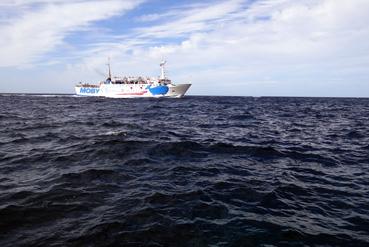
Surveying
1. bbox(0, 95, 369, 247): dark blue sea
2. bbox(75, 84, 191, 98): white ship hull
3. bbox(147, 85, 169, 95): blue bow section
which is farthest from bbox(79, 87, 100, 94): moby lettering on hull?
bbox(0, 95, 369, 247): dark blue sea

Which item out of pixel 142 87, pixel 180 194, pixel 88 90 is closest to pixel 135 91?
pixel 142 87

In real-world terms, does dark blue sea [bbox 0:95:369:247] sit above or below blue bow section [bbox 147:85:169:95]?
below

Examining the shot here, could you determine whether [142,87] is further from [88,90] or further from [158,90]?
[88,90]

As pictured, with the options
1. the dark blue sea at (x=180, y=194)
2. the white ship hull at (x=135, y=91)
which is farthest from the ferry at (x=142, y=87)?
the dark blue sea at (x=180, y=194)

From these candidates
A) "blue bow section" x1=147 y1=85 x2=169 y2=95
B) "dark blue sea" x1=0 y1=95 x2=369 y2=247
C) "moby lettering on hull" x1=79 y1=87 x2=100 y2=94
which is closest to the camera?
"dark blue sea" x1=0 y1=95 x2=369 y2=247

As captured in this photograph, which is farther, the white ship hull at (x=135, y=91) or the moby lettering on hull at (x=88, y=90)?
the moby lettering on hull at (x=88, y=90)

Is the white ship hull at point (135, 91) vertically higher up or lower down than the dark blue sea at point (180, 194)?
higher up

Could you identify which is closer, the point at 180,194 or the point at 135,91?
the point at 180,194

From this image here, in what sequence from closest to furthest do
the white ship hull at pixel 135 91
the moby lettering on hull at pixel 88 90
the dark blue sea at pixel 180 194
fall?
1. the dark blue sea at pixel 180 194
2. the white ship hull at pixel 135 91
3. the moby lettering on hull at pixel 88 90

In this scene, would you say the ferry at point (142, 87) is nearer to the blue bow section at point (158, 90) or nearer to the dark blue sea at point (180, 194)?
the blue bow section at point (158, 90)

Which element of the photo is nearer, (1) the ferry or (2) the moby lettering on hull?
(1) the ferry

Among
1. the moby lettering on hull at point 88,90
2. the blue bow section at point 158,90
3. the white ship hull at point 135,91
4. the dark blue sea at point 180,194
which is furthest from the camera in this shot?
the moby lettering on hull at point 88,90

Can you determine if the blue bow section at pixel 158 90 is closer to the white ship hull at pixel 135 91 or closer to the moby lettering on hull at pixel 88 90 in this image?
the white ship hull at pixel 135 91

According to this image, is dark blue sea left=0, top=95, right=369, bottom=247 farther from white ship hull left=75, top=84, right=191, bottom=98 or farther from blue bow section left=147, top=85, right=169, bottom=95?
white ship hull left=75, top=84, right=191, bottom=98
